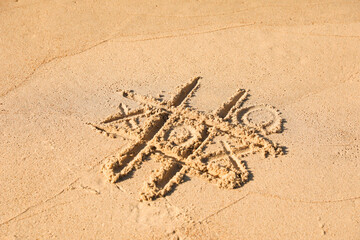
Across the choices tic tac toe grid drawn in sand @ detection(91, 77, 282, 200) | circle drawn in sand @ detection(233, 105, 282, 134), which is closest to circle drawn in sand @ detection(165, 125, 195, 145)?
tic tac toe grid drawn in sand @ detection(91, 77, 282, 200)

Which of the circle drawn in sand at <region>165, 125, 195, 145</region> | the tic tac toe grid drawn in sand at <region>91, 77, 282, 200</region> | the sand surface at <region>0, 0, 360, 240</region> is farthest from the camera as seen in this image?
the circle drawn in sand at <region>165, 125, 195, 145</region>

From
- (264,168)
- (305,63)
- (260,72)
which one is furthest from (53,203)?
(305,63)

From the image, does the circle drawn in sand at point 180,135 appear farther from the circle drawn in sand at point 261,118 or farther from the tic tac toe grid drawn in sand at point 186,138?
the circle drawn in sand at point 261,118

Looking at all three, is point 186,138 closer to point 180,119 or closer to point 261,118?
point 180,119

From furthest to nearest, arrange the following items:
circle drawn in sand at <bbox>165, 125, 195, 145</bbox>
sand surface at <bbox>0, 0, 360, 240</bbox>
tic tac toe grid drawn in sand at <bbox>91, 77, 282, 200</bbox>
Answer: circle drawn in sand at <bbox>165, 125, 195, 145</bbox> < tic tac toe grid drawn in sand at <bbox>91, 77, 282, 200</bbox> < sand surface at <bbox>0, 0, 360, 240</bbox>

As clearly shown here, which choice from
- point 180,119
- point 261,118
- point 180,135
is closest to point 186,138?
point 180,135

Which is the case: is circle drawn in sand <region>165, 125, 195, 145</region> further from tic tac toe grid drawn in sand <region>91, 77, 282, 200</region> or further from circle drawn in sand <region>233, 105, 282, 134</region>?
circle drawn in sand <region>233, 105, 282, 134</region>
